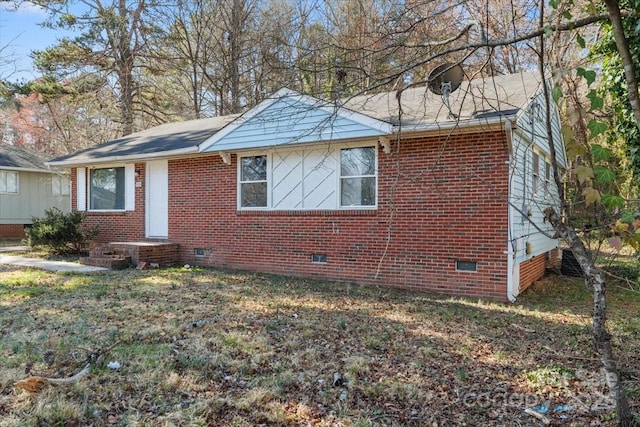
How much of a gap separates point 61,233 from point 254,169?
5.68m

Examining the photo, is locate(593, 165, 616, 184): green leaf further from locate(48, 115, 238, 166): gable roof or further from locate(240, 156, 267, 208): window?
locate(48, 115, 238, 166): gable roof

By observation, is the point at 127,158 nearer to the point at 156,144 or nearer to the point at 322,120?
the point at 156,144

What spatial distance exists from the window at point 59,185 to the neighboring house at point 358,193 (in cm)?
964

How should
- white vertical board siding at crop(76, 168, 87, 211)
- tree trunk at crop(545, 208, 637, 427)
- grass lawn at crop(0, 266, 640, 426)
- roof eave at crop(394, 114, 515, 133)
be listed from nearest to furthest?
tree trunk at crop(545, 208, 637, 427) < grass lawn at crop(0, 266, 640, 426) < roof eave at crop(394, 114, 515, 133) < white vertical board siding at crop(76, 168, 87, 211)

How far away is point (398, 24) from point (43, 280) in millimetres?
7493

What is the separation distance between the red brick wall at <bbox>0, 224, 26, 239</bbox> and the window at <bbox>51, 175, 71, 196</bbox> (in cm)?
219

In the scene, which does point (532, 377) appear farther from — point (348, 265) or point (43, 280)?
point (43, 280)

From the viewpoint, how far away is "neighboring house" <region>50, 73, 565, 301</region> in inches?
292

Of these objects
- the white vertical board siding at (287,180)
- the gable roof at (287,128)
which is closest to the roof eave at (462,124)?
the gable roof at (287,128)

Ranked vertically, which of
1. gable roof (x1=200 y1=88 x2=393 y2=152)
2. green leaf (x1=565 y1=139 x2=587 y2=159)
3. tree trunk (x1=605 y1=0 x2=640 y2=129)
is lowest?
green leaf (x1=565 y1=139 x2=587 y2=159)

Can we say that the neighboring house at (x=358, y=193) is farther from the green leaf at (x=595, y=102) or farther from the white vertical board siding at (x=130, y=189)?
the green leaf at (x=595, y=102)

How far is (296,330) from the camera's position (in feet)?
16.3

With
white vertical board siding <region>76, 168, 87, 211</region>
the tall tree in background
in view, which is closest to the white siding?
the tall tree in background

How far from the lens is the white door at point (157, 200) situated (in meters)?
11.1
